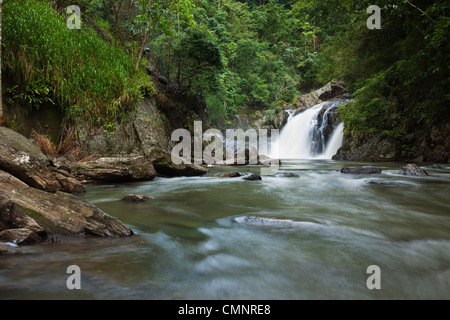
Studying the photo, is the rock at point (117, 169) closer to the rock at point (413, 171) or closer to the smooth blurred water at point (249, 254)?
the smooth blurred water at point (249, 254)

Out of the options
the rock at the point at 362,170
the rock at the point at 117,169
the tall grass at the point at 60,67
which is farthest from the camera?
the rock at the point at 362,170

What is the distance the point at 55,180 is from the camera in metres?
3.87

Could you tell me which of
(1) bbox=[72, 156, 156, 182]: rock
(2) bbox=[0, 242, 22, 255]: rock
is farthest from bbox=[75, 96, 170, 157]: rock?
(2) bbox=[0, 242, 22, 255]: rock

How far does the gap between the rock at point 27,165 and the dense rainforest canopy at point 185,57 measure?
2.50 metres

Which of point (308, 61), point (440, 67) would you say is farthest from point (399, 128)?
point (308, 61)

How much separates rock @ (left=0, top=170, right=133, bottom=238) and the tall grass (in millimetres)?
3988

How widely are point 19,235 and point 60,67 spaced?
5.37 meters

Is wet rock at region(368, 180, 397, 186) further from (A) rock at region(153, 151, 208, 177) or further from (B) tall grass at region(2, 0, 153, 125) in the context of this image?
(B) tall grass at region(2, 0, 153, 125)

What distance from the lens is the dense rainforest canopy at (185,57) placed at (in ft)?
18.6

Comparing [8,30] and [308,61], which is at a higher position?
[308,61]

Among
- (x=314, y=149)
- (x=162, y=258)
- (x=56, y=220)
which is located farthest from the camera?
(x=314, y=149)

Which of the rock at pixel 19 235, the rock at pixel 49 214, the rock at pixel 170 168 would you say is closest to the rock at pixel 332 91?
the rock at pixel 170 168
